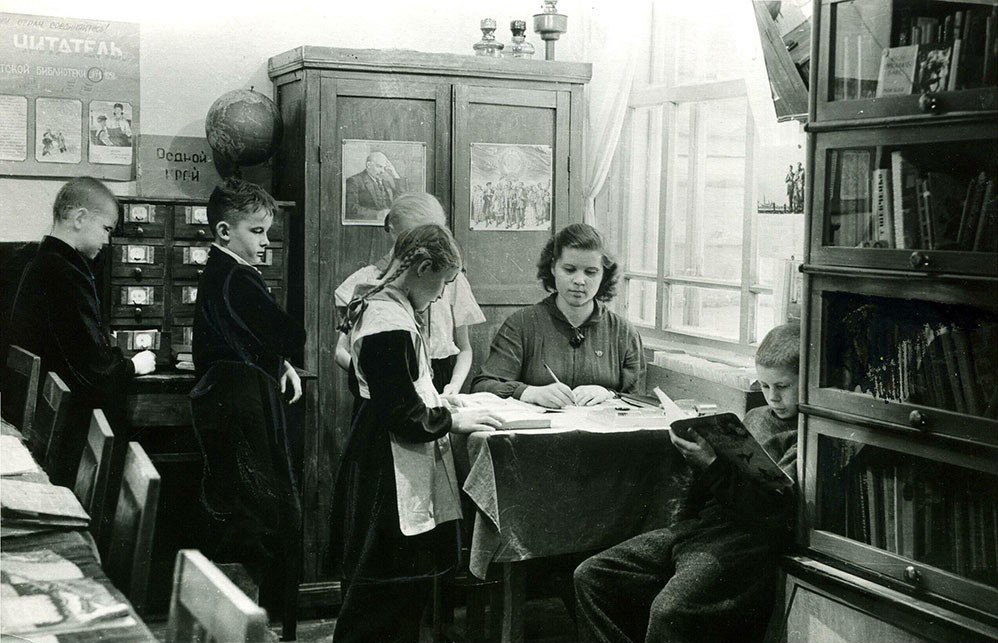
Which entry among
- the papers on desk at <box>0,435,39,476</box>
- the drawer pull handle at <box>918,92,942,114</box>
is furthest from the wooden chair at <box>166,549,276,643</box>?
the drawer pull handle at <box>918,92,942,114</box>

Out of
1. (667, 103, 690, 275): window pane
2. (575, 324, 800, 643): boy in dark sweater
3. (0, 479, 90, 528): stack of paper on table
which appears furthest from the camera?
(667, 103, 690, 275): window pane

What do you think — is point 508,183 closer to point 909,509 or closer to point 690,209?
point 690,209

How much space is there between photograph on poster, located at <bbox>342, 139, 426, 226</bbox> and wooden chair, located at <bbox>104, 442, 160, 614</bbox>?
243 cm

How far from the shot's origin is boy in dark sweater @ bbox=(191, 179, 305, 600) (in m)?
3.58

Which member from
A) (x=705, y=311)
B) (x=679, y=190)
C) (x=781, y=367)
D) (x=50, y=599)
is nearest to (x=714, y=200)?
(x=679, y=190)

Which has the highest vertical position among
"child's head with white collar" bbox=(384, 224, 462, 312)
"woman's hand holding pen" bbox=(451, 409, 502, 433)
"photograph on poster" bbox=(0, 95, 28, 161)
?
"photograph on poster" bbox=(0, 95, 28, 161)

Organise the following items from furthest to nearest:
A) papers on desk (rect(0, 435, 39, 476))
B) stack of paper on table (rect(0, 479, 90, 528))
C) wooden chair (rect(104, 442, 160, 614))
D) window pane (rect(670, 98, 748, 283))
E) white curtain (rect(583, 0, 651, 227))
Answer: white curtain (rect(583, 0, 651, 227)), window pane (rect(670, 98, 748, 283)), papers on desk (rect(0, 435, 39, 476)), stack of paper on table (rect(0, 479, 90, 528)), wooden chair (rect(104, 442, 160, 614))

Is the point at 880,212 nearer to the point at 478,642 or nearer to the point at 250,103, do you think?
the point at 478,642

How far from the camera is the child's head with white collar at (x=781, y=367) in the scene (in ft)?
9.08

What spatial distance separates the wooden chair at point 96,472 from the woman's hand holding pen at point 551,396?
60.6 inches

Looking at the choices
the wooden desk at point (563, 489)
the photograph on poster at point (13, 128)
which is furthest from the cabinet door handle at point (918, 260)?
the photograph on poster at point (13, 128)

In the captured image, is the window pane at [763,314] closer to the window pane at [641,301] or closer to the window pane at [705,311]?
the window pane at [705,311]

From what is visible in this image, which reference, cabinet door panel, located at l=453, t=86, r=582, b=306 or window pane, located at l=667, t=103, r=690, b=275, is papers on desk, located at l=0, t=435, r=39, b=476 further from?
window pane, located at l=667, t=103, r=690, b=275

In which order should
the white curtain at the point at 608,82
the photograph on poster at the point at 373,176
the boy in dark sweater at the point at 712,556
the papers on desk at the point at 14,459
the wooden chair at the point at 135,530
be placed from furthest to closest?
the white curtain at the point at 608,82, the photograph on poster at the point at 373,176, the boy in dark sweater at the point at 712,556, the papers on desk at the point at 14,459, the wooden chair at the point at 135,530
